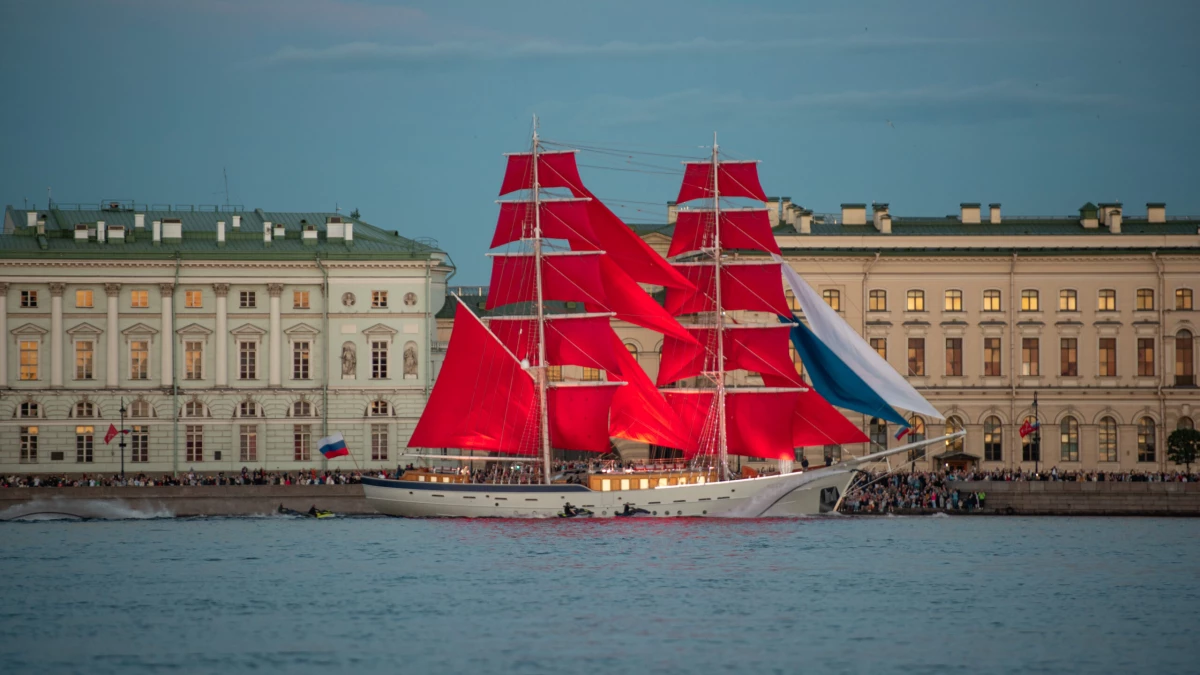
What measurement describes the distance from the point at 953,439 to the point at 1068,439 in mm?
4963

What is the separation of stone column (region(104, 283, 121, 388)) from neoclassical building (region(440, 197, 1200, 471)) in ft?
69.0

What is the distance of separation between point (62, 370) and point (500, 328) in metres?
21.3

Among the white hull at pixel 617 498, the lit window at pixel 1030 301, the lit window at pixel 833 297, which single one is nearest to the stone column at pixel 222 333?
the white hull at pixel 617 498

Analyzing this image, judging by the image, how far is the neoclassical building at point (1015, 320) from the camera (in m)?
85.4

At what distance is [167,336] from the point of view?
85.8 metres

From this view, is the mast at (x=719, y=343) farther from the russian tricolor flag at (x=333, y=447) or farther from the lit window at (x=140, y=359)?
the lit window at (x=140, y=359)

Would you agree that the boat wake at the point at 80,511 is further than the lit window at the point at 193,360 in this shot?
No

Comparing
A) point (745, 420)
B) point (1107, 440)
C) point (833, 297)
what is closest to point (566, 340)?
point (745, 420)

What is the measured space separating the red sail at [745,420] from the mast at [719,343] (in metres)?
0.39

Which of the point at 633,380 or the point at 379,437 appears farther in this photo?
the point at 379,437

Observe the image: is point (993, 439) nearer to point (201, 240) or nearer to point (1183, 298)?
point (1183, 298)

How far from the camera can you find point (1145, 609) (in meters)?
47.2

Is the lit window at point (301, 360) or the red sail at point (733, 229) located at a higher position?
the red sail at point (733, 229)

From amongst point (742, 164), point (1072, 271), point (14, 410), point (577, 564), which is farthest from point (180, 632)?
point (1072, 271)
